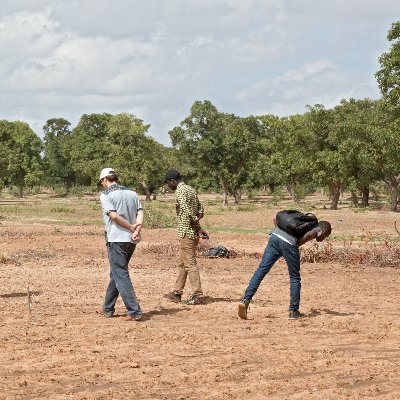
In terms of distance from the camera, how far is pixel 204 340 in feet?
26.5

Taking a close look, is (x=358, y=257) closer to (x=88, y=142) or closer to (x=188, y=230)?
(x=188, y=230)

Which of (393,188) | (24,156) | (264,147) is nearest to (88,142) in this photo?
(24,156)

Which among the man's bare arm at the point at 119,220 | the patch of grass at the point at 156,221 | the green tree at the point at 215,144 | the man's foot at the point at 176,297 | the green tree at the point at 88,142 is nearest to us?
the man's bare arm at the point at 119,220

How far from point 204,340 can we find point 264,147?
6043cm

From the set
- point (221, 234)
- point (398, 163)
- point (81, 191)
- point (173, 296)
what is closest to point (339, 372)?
point (173, 296)

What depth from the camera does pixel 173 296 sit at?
10.8 m

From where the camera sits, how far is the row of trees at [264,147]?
4381 cm

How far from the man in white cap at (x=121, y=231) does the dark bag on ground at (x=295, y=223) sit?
Answer: 1.88 metres

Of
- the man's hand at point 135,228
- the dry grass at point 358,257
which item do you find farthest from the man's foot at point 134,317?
the dry grass at point 358,257

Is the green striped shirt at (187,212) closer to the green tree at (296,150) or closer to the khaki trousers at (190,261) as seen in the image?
the khaki trousers at (190,261)

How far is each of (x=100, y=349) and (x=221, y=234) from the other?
18871mm

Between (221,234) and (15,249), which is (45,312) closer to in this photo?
(15,249)

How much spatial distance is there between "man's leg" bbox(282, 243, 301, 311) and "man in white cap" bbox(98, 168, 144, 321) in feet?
6.48

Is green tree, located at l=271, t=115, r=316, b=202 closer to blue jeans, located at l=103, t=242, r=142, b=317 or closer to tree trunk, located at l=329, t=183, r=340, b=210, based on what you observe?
tree trunk, located at l=329, t=183, r=340, b=210
